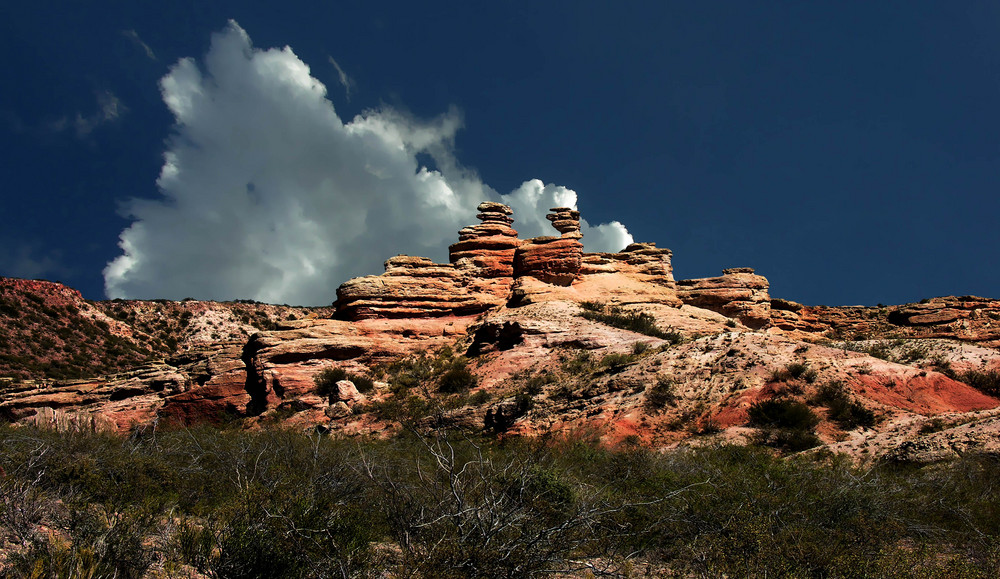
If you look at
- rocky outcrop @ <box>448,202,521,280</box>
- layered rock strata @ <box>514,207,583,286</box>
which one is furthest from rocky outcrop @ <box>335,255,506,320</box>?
layered rock strata @ <box>514,207,583,286</box>

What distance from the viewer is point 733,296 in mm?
35562

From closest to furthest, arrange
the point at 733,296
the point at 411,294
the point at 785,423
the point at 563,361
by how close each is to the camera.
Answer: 1. the point at 785,423
2. the point at 563,361
3. the point at 411,294
4. the point at 733,296

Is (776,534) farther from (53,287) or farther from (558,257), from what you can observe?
(53,287)

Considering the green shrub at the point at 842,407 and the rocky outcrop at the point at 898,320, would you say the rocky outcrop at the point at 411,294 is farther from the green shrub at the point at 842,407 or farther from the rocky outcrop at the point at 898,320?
the rocky outcrop at the point at 898,320

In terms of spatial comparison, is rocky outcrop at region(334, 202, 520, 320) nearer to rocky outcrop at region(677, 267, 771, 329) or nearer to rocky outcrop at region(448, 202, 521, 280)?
rocky outcrop at region(448, 202, 521, 280)

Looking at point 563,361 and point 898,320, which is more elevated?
point 898,320

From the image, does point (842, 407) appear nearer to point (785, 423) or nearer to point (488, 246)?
point (785, 423)

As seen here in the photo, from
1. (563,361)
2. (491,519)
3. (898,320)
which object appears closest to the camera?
(491,519)

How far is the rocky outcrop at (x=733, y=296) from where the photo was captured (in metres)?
35.0

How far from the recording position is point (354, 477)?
8297 millimetres

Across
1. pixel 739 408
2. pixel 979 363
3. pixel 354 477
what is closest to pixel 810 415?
pixel 739 408

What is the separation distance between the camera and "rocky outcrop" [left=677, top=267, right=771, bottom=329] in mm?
35000

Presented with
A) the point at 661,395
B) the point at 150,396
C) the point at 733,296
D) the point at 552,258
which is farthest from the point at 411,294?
the point at 733,296

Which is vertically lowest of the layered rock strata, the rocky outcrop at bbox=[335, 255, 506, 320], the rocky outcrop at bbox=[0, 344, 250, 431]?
the rocky outcrop at bbox=[0, 344, 250, 431]
